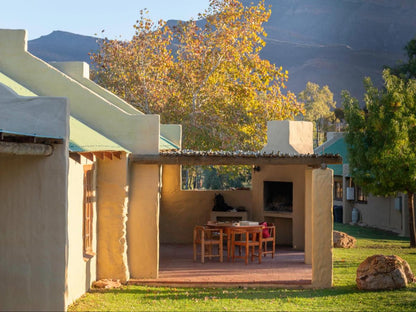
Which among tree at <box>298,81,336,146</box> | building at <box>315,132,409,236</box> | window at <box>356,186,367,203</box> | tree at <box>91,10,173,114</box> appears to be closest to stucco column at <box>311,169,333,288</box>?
building at <box>315,132,409,236</box>

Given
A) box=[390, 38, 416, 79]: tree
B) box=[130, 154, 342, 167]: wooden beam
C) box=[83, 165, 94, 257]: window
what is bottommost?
box=[83, 165, 94, 257]: window

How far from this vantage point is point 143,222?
13.4 meters

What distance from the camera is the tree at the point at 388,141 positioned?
20469 millimetres

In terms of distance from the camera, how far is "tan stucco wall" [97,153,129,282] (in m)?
12.9

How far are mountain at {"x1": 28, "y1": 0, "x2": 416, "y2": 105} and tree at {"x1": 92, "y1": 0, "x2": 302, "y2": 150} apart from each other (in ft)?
203

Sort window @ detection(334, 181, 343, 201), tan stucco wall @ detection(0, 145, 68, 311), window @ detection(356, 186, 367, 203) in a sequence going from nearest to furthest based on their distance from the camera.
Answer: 1. tan stucco wall @ detection(0, 145, 68, 311)
2. window @ detection(356, 186, 367, 203)
3. window @ detection(334, 181, 343, 201)

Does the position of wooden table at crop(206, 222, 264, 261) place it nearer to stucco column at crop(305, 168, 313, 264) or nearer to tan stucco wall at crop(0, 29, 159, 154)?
stucco column at crop(305, 168, 313, 264)

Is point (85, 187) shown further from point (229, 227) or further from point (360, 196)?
point (360, 196)

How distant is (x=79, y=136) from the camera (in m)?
11.0

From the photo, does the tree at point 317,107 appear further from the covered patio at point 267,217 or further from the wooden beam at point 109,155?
the wooden beam at point 109,155

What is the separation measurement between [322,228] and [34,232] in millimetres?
5851

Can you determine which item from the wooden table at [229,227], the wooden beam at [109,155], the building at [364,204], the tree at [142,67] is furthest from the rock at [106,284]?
the tree at [142,67]

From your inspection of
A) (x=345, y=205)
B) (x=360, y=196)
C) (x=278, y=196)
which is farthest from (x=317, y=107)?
(x=278, y=196)

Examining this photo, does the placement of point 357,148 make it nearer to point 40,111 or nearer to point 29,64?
point 29,64
